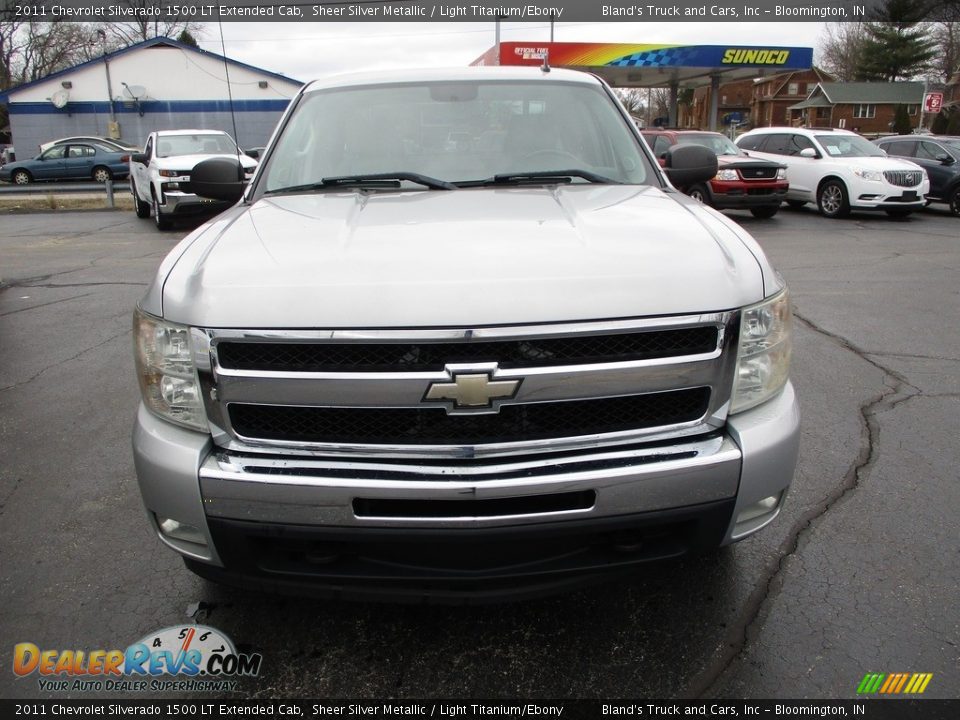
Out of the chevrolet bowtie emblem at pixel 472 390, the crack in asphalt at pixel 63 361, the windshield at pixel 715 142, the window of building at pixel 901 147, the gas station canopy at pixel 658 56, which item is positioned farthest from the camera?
the gas station canopy at pixel 658 56

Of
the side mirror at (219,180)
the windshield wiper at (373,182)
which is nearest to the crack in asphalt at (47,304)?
the side mirror at (219,180)

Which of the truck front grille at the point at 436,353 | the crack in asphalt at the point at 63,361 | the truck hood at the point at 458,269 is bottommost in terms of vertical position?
the crack in asphalt at the point at 63,361

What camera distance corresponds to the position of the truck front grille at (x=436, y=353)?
6.14ft

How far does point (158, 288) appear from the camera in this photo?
2.09 meters

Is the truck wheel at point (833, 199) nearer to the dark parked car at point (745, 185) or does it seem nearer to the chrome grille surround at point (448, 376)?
the dark parked car at point (745, 185)

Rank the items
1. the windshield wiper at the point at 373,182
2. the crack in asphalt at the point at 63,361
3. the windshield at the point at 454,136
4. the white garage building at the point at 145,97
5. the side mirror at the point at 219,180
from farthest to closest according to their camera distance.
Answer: the white garage building at the point at 145,97, the crack in asphalt at the point at 63,361, the side mirror at the point at 219,180, the windshield at the point at 454,136, the windshield wiper at the point at 373,182

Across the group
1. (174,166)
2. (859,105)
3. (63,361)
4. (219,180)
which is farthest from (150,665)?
(859,105)

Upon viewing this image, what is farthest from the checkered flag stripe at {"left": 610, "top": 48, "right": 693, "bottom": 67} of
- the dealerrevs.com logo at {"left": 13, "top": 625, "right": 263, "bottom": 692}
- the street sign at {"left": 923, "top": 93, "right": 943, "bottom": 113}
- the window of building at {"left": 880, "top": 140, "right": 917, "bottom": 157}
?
the dealerrevs.com logo at {"left": 13, "top": 625, "right": 263, "bottom": 692}

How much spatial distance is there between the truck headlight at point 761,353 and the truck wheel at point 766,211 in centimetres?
1309

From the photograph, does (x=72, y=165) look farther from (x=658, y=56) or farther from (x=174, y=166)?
(x=658, y=56)

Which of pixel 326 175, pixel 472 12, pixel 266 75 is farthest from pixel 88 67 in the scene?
pixel 326 175

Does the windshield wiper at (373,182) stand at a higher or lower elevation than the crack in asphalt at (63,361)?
higher

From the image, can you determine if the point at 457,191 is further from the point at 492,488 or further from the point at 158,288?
the point at 492,488

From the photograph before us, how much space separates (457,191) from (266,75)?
1474 inches
